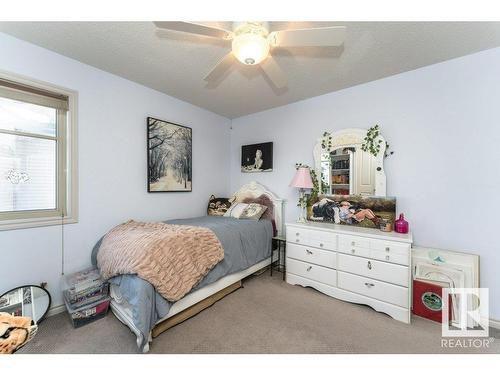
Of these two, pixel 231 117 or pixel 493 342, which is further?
pixel 231 117

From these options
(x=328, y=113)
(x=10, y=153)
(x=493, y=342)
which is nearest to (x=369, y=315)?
(x=493, y=342)

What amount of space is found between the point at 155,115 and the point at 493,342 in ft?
12.9

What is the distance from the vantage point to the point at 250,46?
135 centimetres

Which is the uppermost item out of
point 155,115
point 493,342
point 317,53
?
point 317,53

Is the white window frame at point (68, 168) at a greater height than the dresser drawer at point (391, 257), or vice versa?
the white window frame at point (68, 168)

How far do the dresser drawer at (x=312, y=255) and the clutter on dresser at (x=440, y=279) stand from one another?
2.48 feet

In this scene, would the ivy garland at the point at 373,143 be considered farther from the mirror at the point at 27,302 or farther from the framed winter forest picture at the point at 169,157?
the mirror at the point at 27,302

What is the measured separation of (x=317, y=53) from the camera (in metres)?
1.95

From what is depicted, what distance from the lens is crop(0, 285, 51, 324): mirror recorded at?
1.73 m

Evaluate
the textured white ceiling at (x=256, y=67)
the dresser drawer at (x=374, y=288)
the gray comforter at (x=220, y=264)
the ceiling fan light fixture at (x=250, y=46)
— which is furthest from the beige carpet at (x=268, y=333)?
the textured white ceiling at (x=256, y=67)

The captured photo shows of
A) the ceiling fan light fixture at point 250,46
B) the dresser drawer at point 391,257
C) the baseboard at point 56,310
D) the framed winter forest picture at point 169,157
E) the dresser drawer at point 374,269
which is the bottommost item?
the baseboard at point 56,310

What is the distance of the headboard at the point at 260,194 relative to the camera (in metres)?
3.15

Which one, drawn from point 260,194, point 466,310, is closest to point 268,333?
point 466,310
